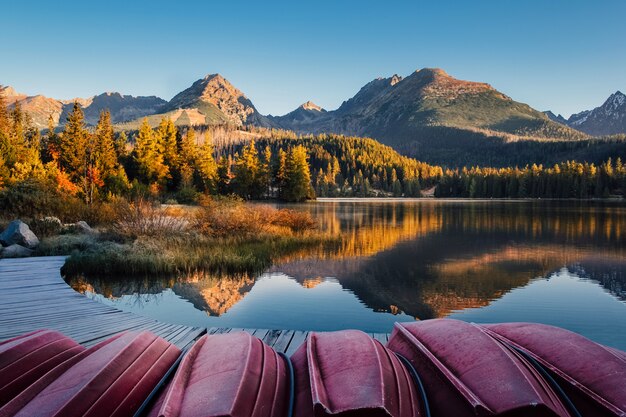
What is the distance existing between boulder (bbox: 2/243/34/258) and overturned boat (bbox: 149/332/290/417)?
44.9ft

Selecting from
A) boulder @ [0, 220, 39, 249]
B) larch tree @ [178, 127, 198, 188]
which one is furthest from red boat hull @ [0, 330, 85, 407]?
larch tree @ [178, 127, 198, 188]

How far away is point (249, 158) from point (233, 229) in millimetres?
57169

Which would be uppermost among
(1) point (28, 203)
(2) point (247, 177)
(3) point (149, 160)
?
(3) point (149, 160)

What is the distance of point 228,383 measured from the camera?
9.70 feet

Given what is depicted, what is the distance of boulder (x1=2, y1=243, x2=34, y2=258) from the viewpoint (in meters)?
14.0

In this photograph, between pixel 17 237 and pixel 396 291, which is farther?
pixel 17 237

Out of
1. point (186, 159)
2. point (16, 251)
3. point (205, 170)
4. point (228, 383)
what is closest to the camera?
point (228, 383)

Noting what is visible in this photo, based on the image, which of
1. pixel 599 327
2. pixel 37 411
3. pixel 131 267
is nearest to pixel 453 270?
pixel 599 327

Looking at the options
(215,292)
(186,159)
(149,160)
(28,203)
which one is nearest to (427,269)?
(215,292)

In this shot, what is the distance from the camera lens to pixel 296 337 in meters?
6.59

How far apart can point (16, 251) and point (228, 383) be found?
583 inches

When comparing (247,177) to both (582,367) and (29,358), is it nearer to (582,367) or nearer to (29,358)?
(29,358)

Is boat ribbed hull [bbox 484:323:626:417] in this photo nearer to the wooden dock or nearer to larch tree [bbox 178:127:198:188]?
the wooden dock

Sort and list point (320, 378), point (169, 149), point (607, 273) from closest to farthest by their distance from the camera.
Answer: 1. point (320, 378)
2. point (607, 273)
3. point (169, 149)
